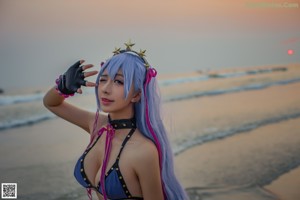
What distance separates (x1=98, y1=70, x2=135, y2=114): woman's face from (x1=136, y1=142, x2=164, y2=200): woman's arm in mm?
190

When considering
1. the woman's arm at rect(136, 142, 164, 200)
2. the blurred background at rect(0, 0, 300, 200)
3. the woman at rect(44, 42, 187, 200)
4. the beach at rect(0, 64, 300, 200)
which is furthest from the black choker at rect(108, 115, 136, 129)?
the blurred background at rect(0, 0, 300, 200)

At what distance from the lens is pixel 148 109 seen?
4.97 feet

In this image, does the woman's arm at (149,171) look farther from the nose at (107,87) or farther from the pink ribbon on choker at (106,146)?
the nose at (107,87)

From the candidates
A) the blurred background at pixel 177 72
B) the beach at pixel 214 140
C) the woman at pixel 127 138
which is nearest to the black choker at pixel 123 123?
the woman at pixel 127 138

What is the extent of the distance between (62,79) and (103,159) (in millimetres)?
373

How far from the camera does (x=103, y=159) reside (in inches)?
58.8

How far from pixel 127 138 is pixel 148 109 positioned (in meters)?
0.14

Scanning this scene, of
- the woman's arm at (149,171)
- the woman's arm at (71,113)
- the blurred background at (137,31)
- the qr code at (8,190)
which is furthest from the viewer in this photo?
the blurred background at (137,31)

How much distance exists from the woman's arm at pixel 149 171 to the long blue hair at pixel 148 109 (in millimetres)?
73

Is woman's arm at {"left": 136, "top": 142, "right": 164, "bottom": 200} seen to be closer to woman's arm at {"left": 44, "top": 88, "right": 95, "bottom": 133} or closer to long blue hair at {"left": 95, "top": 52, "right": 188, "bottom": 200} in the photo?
long blue hair at {"left": 95, "top": 52, "right": 188, "bottom": 200}

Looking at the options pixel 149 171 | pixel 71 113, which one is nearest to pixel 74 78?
pixel 71 113

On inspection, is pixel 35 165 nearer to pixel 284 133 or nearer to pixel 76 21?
pixel 76 21

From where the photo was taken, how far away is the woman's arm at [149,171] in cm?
143

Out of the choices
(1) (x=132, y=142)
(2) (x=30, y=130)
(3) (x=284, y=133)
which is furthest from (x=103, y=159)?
(3) (x=284, y=133)
